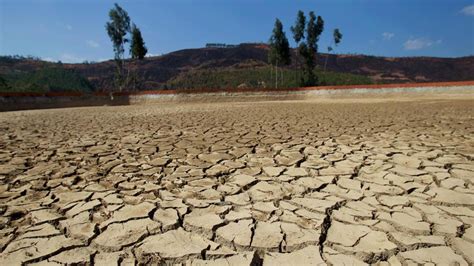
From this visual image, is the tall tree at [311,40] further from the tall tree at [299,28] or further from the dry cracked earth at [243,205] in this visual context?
the dry cracked earth at [243,205]

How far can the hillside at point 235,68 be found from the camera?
45856mm

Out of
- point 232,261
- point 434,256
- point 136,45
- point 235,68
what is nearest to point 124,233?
point 232,261

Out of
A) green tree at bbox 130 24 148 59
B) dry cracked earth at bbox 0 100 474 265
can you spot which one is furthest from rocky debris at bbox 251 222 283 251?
green tree at bbox 130 24 148 59

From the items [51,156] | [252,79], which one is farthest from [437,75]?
[51,156]

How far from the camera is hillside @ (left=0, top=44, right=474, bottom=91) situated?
4586cm

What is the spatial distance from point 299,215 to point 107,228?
3.88 ft

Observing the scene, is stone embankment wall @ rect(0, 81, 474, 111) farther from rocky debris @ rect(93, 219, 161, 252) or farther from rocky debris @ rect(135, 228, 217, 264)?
rocky debris @ rect(135, 228, 217, 264)

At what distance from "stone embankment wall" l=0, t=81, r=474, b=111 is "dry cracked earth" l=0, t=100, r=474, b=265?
477 inches

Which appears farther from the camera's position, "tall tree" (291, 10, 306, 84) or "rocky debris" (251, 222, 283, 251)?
"tall tree" (291, 10, 306, 84)

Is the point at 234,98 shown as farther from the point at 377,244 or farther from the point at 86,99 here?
the point at 377,244

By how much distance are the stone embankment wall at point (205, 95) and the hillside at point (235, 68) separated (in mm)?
24395

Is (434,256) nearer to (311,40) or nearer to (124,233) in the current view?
(124,233)

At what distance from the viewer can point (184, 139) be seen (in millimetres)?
4020

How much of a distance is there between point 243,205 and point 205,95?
15.0 m
